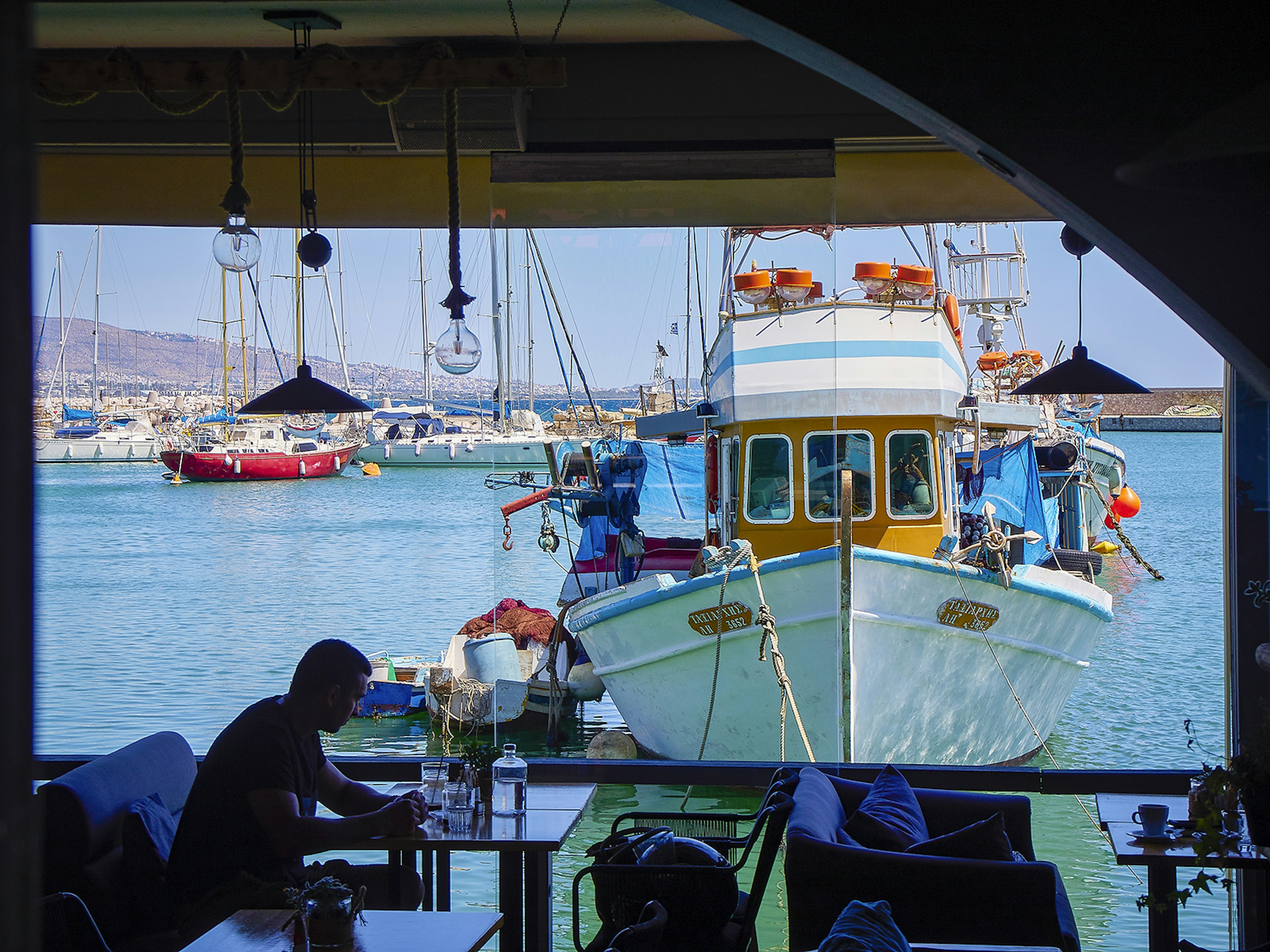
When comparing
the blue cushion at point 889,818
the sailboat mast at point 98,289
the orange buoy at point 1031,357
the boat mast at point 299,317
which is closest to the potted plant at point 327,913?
the blue cushion at point 889,818

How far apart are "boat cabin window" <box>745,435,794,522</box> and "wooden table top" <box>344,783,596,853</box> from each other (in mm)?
2780

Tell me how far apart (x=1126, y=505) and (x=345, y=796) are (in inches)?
632

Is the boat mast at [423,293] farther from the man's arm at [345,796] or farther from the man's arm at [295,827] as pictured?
the man's arm at [295,827]

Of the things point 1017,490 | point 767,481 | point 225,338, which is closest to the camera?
point 767,481

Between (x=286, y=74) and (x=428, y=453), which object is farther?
(x=428, y=453)

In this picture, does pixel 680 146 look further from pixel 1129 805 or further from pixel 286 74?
pixel 1129 805

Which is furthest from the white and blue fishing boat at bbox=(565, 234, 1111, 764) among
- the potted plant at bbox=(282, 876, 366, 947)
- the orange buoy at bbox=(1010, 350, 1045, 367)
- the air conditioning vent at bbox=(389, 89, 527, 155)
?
the orange buoy at bbox=(1010, 350, 1045, 367)

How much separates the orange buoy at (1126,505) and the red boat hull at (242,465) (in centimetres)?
3305

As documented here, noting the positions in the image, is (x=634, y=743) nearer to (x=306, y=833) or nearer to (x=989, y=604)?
(x=989, y=604)

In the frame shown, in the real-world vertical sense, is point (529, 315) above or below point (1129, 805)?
above

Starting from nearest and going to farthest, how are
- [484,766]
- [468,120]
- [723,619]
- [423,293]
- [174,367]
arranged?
1. [484,766]
2. [468,120]
3. [723,619]
4. [423,293]
5. [174,367]

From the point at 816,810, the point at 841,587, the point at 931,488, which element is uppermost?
the point at 931,488

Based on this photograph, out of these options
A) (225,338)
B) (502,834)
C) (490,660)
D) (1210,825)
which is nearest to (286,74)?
(502,834)

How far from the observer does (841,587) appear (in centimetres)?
520
